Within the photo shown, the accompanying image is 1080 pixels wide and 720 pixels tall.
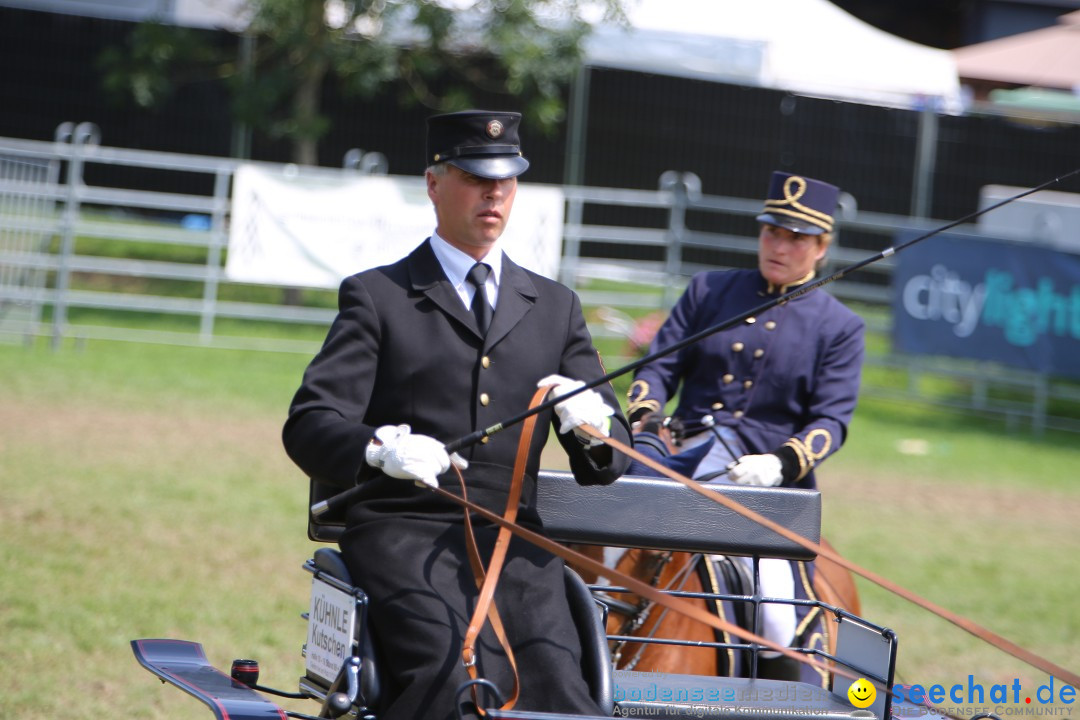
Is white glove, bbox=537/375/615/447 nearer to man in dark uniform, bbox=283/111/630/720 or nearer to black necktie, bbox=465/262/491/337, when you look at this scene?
man in dark uniform, bbox=283/111/630/720

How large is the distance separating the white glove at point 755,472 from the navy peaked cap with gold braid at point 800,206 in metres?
0.95

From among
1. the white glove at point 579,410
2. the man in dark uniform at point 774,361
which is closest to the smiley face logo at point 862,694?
the white glove at point 579,410

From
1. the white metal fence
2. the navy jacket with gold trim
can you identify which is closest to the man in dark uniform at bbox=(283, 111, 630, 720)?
the navy jacket with gold trim

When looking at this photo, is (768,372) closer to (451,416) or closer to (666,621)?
(666,621)

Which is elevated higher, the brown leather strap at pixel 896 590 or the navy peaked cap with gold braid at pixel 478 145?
the navy peaked cap with gold braid at pixel 478 145

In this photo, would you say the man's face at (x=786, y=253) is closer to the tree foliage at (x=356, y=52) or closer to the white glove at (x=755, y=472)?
the white glove at (x=755, y=472)

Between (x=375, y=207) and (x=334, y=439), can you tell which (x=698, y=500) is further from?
(x=375, y=207)

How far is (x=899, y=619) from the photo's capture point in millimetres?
7484

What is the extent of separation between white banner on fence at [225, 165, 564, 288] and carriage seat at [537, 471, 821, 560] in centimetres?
1006

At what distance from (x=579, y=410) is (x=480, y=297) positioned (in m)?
0.44

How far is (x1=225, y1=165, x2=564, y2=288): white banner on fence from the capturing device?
13812 millimetres

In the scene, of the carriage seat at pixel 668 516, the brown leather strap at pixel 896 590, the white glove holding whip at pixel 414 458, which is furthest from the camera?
the carriage seat at pixel 668 516

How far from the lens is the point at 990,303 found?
1396cm

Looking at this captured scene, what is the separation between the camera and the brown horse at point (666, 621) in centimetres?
432
